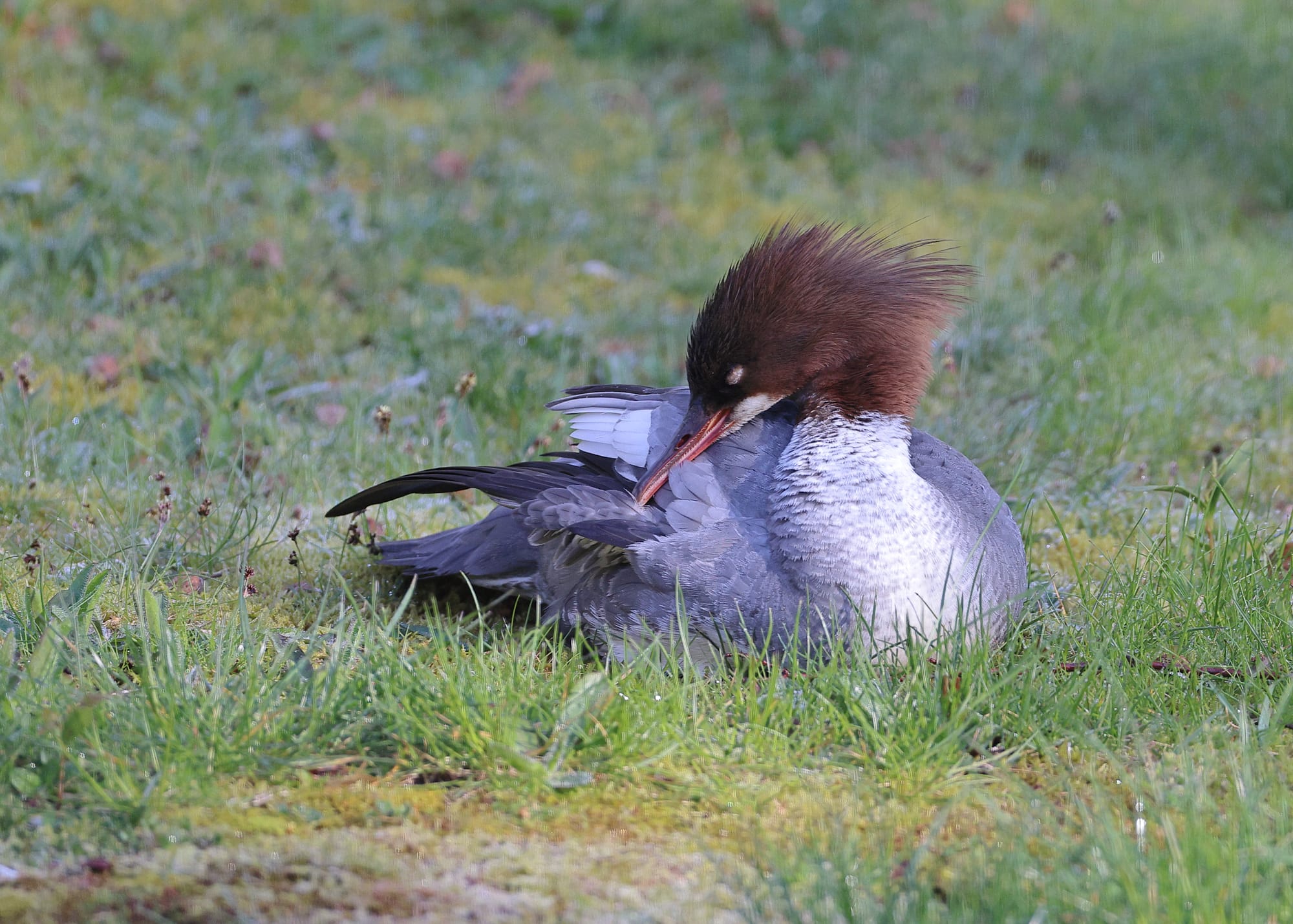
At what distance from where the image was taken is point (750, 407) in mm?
3379

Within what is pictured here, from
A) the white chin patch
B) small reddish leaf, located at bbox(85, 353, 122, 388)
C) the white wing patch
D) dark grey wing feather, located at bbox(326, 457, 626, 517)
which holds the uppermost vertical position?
the white chin patch

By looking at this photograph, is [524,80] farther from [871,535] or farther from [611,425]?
[871,535]

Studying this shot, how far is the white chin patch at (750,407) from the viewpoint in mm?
3365

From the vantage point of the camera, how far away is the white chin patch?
3365 mm

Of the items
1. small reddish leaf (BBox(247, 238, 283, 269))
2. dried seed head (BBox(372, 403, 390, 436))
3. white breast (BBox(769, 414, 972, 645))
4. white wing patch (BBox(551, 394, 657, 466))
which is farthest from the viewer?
small reddish leaf (BBox(247, 238, 283, 269))

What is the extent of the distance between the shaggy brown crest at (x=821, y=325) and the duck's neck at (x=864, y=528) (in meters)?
0.18

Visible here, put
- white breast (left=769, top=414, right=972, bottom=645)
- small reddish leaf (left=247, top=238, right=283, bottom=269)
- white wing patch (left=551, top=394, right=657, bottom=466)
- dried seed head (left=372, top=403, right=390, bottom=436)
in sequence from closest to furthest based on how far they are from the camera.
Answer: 1. white breast (left=769, top=414, right=972, bottom=645)
2. white wing patch (left=551, top=394, right=657, bottom=466)
3. dried seed head (left=372, top=403, right=390, bottom=436)
4. small reddish leaf (left=247, top=238, right=283, bottom=269)

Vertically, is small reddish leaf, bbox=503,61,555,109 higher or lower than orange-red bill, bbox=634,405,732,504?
higher

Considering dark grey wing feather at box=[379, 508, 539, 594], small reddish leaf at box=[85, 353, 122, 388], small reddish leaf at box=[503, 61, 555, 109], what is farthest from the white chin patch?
small reddish leaf at box=[503, 61, 555, 109]

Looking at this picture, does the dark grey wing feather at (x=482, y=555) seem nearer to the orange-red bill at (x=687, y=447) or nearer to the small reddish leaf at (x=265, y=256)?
the orange-red bill at (x=687, y=447)

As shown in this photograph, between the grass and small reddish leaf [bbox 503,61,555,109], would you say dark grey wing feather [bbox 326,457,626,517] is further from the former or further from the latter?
small reddish leaf [bbox 503,61,555,109]

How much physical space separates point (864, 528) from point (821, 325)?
1.84 ft

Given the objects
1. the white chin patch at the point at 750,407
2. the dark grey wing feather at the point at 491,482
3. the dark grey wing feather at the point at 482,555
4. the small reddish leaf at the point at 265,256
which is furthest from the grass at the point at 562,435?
the white chin patch at the point at 750,407

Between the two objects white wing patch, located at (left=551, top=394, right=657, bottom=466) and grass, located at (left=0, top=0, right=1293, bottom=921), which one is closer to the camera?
grass, located at (left=0, top=0, right=1293, bottom=921)
